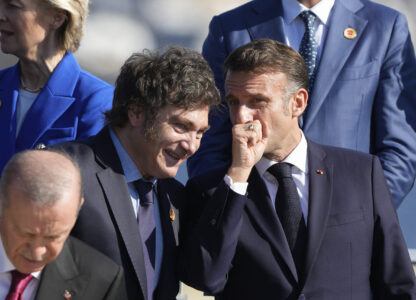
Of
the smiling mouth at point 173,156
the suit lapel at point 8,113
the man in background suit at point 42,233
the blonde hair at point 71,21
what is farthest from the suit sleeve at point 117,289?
the blonde hair at point 71,21

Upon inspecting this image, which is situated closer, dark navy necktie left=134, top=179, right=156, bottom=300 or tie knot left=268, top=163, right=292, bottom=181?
dark navy necktie left=134, top=179, right=156, bottom=300

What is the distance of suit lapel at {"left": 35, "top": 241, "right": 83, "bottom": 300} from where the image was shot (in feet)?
9.20

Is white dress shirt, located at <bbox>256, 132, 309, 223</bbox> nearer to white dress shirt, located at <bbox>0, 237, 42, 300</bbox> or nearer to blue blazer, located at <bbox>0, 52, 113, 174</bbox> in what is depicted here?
blue blazer, located at <bbox>0, 52, 113, 174</bbox>

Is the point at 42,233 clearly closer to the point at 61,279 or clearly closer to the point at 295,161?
the point at 61,279

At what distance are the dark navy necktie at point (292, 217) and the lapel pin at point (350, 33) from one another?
0.83 m

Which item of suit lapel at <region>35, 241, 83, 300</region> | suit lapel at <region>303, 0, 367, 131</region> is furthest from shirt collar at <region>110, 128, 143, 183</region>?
suit lapel at <region>303, 0, 367, 131</region>

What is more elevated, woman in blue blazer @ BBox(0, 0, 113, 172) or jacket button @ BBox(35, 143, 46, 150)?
woman in blue blazer @ BBox(0, 0, 113, 172)

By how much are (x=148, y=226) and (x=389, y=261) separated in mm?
899

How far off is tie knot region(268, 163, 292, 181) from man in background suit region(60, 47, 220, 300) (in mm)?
354

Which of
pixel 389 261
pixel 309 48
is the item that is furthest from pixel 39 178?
pixel 309 48

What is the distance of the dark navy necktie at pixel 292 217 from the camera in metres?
3.30

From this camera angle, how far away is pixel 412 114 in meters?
3.84

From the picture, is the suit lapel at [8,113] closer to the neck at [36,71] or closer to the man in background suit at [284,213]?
the neck at [36,71]

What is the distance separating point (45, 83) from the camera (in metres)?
3.76
